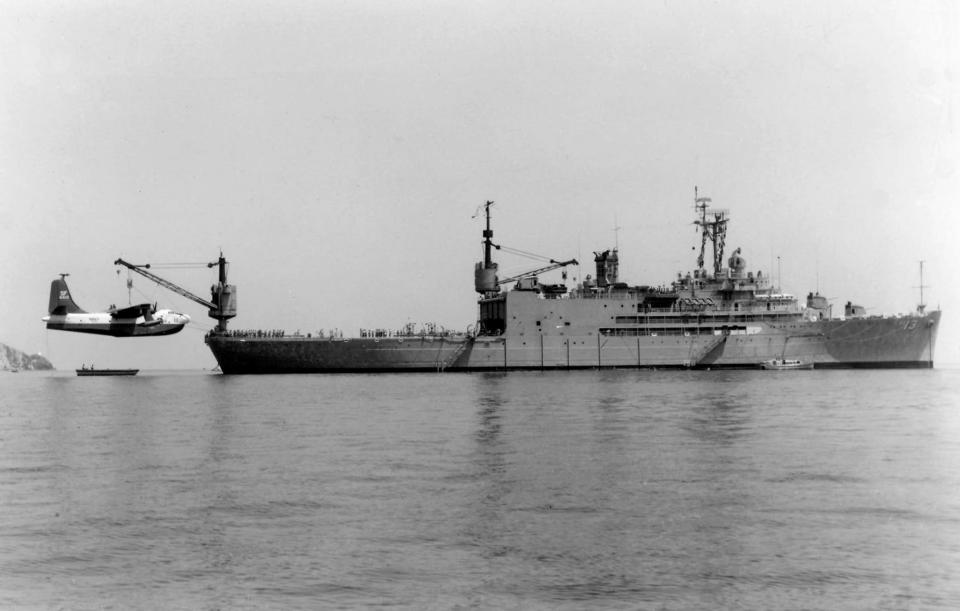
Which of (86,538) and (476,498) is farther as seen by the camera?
(476,498)

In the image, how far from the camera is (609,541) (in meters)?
14.4

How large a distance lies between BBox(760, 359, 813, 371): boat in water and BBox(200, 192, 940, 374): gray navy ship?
0.10 m

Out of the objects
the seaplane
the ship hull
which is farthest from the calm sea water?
the seaplane

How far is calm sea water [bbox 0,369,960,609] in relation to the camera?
1209 cm

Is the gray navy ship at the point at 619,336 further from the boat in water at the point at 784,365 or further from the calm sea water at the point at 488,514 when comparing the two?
the calm sea water at the point at 488,514

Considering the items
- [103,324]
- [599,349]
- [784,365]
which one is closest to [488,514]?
[599,349]

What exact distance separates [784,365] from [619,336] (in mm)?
13016

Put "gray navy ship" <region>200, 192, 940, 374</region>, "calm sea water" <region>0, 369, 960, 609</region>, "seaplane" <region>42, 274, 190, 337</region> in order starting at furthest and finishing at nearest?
"seaplane" <region>42, 274, 190, 337</region>, "gray navy ship" <region>200, 192, 940, 374</region>, "calm sea water" <region>0, 369, 960, 609</region>

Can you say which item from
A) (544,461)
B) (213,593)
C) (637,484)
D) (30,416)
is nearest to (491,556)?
(213,593)

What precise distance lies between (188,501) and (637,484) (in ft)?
29.1

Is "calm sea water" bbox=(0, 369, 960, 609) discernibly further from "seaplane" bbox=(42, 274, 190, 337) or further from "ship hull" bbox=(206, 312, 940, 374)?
"seaplane" bbox=(42, 274, 190, 337)

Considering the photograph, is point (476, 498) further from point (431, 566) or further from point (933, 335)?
point (933, 335)

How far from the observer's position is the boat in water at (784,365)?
73.2 m

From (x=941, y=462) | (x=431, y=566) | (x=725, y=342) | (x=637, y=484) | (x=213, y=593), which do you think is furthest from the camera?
(x=725, y=342)
